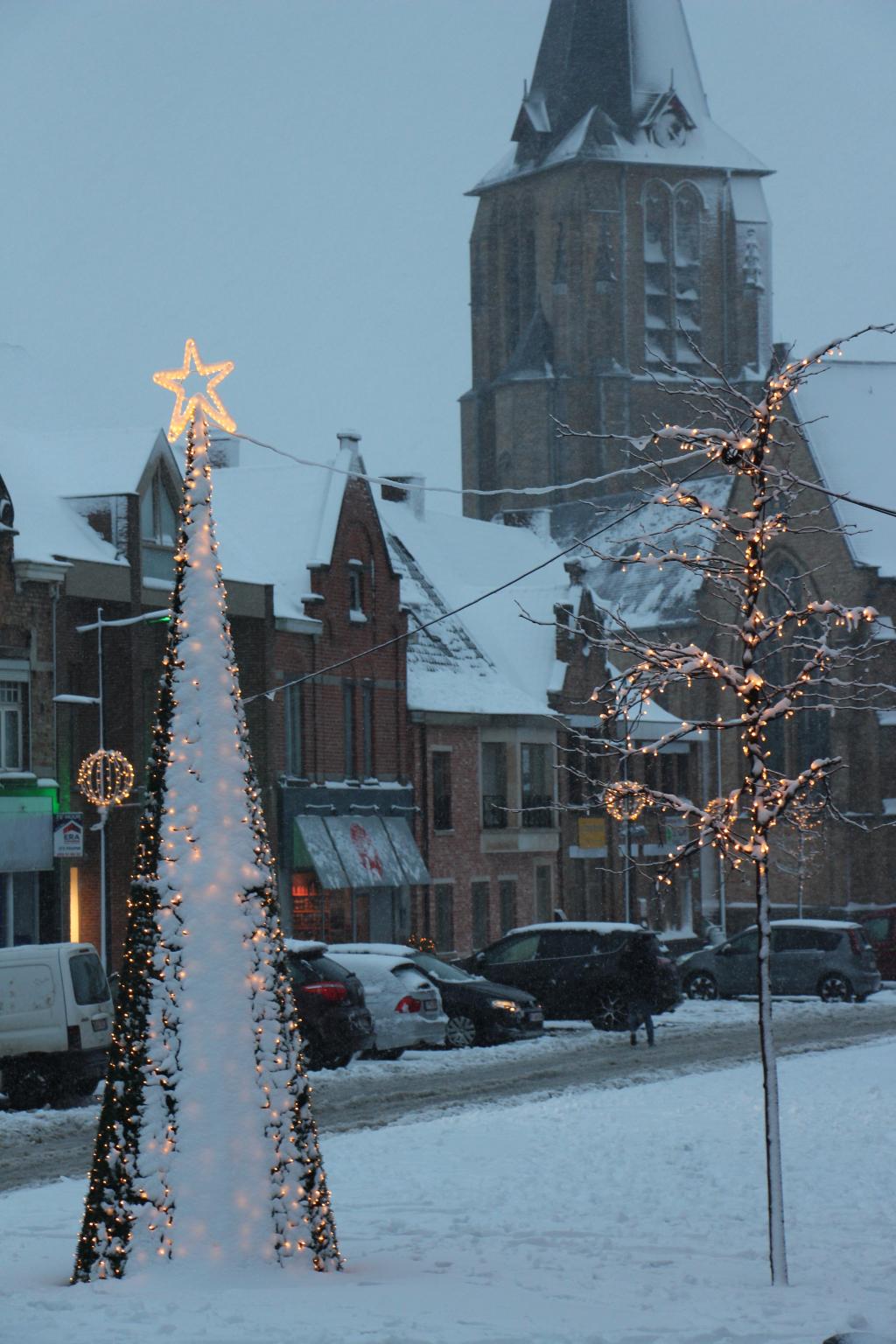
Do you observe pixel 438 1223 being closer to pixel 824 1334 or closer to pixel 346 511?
pixel 824 1334

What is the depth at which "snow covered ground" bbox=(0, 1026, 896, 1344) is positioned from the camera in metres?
11.0

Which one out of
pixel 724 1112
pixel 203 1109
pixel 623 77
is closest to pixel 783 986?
pixel 724 1112

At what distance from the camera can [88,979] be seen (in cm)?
2555

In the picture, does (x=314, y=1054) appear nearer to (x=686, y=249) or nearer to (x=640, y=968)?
(x=640, y=968)

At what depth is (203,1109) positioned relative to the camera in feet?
38.6

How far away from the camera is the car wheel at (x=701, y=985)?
1714 inches

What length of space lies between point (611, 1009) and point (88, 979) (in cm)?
1175

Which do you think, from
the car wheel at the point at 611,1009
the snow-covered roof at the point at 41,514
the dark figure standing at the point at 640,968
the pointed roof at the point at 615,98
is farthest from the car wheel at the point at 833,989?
the pointed roof at the point at 615,98

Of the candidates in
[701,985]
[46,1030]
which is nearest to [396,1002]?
[46,1030]

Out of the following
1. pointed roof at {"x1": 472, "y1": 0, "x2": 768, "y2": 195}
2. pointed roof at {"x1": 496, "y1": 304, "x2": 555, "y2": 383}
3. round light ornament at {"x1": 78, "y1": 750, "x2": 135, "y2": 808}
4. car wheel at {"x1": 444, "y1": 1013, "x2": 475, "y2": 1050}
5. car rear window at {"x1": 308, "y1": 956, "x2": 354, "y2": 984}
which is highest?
pointed roof at {"x1": 472, "y1": 0, "x2": 768, "y2": 195}

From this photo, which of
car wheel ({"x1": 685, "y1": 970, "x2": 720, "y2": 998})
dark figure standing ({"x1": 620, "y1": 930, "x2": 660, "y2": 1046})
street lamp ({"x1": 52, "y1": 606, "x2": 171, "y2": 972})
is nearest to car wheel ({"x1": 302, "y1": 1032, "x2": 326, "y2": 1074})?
dark figure standing ({"x1": 620, "y1": 930, "x2": 660, "y2": 1046})

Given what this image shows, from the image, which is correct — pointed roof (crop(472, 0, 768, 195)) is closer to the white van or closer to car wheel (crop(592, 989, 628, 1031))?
car wheel (crop(592, 989, 628, 1031))

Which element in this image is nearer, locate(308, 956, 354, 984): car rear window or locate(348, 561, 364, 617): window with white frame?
locate(308, 956, 354, 984): car rear window

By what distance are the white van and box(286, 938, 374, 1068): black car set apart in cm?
344
